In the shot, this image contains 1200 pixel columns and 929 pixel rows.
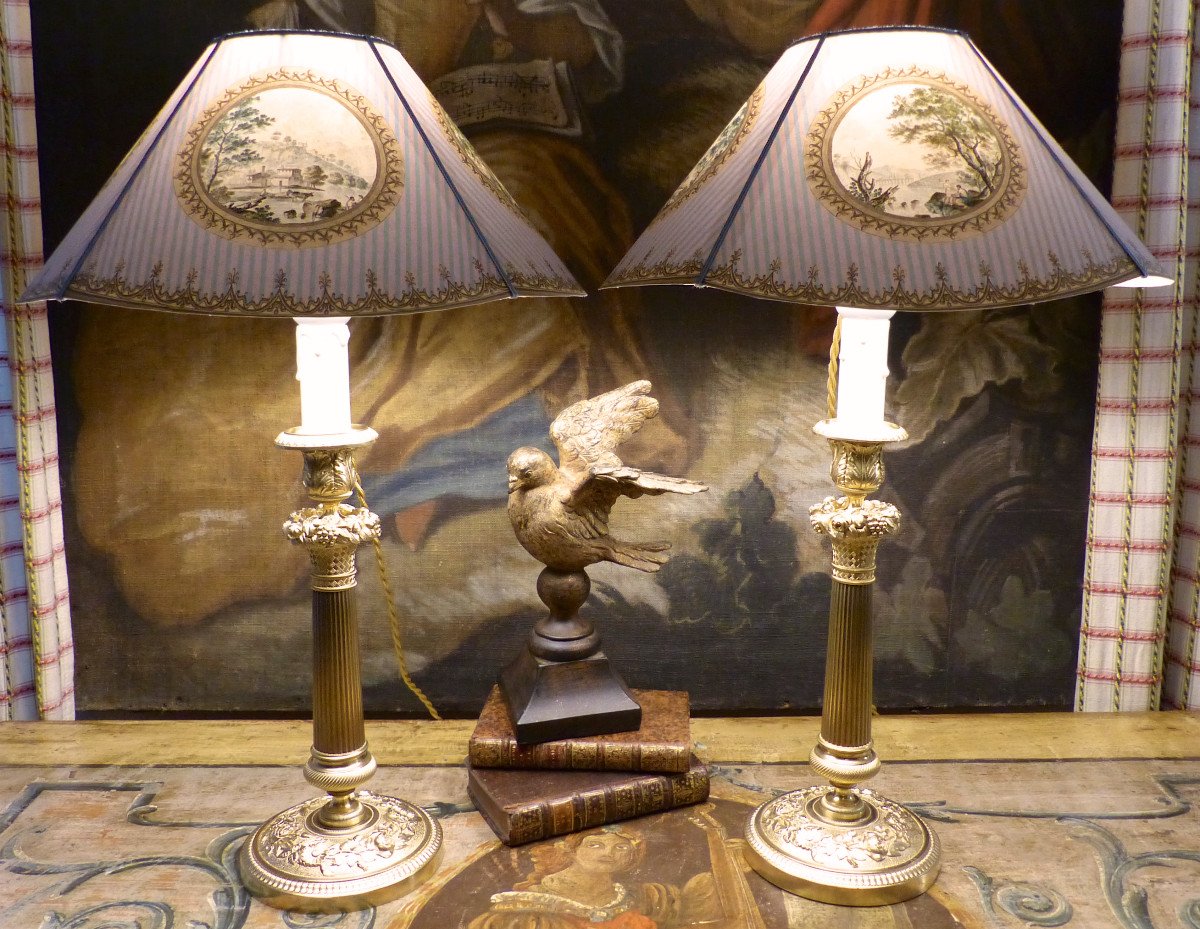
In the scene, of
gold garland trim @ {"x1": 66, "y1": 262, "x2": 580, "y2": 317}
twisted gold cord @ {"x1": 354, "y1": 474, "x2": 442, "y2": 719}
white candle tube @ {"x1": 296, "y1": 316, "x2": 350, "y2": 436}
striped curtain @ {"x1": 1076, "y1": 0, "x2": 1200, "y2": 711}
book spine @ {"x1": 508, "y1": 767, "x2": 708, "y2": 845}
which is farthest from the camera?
twisted gold cord @ {"x1": 354, "y1": 474, "x2": 442, "y2": 719}

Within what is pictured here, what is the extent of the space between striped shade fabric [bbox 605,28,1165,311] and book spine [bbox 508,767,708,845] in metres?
0.57

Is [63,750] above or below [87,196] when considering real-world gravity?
below

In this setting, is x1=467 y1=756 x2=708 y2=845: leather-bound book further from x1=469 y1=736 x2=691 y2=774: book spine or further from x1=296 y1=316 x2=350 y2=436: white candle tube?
x1=296 y1=316 x2=350 y2=436: white candle tube

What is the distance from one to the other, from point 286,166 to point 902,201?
0.47 metres

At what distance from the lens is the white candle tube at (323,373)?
93 cm

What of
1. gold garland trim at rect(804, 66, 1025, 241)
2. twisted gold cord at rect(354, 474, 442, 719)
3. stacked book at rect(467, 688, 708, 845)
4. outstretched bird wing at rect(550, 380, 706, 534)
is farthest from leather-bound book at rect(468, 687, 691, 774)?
gold garland trim at rect(804, 66, 1025, 241)

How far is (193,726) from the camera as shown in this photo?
1337 millimetres

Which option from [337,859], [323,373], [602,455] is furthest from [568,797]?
[323,373]

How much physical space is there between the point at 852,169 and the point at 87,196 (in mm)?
1006

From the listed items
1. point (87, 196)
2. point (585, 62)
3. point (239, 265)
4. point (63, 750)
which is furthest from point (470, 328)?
point (63, 750)

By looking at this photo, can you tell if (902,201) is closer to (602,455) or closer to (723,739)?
(602,455)

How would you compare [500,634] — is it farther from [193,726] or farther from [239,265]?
[239,265]

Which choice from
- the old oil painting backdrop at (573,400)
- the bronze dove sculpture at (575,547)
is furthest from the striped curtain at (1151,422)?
the bronze dove sculpture at (575,547)

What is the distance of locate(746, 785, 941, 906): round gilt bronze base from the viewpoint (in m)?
0.99
